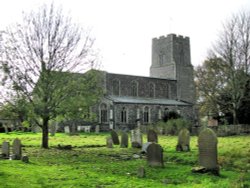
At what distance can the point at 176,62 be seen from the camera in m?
55.1

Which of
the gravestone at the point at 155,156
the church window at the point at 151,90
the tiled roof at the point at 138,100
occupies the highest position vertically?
the church window at the point at 151,90

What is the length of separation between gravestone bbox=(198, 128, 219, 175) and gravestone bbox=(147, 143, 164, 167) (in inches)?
47.3

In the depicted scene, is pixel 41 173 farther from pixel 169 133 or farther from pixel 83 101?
pixel 169 133

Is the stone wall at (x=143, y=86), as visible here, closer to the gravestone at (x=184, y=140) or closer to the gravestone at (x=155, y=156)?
the gravestone at (x=184, y=140)

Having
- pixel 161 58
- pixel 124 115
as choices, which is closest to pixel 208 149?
pixel 124 115

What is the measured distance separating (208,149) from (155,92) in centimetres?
4195

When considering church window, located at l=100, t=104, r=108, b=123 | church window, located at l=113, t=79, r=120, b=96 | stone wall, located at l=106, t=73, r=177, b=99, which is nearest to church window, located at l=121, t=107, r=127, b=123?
church window, located at l=100, t=104, r=108, b=123

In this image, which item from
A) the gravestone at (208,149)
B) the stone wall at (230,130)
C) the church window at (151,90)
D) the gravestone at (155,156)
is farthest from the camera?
the church window at (151,90)

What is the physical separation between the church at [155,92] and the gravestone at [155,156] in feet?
82.3

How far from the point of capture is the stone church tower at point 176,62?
54.5 meters

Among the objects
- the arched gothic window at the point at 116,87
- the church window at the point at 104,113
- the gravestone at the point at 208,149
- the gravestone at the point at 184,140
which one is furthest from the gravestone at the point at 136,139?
the arched gothic window at the point at 116,87

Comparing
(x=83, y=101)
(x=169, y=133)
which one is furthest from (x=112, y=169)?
(x=169, y=133)

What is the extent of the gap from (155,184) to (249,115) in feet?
91.3

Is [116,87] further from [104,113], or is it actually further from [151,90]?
[151,90]
